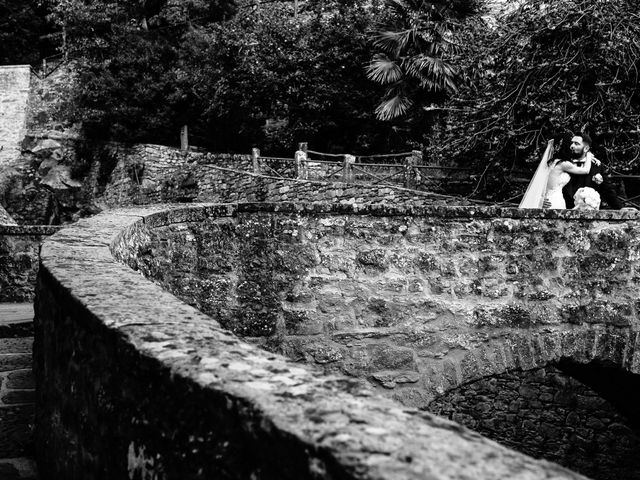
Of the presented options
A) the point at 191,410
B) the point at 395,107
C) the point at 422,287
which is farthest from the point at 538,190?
the point at 395,107

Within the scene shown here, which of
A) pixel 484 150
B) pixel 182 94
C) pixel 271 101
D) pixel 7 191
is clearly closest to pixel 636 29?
pixel 484 150

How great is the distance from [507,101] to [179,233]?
1050cm

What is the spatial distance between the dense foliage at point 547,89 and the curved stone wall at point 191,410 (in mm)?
11695

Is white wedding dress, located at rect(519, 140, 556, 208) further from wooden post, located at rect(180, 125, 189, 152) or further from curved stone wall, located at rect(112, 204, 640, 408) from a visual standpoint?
wooden post, located at rect(180, 125, 189, 152)

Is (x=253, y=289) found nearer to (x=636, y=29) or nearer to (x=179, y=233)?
(x=179, y=233)

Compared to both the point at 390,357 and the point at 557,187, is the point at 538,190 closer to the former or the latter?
the point at 557,187

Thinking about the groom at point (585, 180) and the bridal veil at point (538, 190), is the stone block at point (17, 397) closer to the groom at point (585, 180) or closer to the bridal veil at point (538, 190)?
the groom at point (585, 180)

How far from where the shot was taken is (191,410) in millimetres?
1328

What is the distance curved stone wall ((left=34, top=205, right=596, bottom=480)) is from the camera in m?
1.01

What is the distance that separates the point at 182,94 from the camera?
912 inches

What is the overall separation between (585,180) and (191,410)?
6.52 meters

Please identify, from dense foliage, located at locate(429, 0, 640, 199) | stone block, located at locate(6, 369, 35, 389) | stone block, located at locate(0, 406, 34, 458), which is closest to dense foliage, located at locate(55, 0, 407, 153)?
dense foliage, located at locate(429, 0, 640, 199)

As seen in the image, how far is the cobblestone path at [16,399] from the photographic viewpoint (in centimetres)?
263

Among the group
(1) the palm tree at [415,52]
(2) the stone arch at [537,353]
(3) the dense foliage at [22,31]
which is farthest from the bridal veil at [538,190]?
(3) the dense foliage at [22,31]
